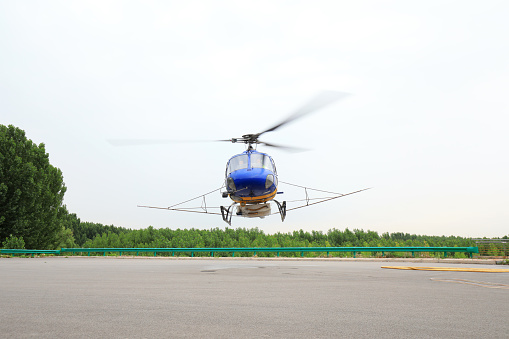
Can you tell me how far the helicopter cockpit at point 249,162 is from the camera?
19.2 m

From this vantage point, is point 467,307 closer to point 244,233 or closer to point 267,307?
→ point 267,307

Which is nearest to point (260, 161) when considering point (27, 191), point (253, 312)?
point (253, 312)

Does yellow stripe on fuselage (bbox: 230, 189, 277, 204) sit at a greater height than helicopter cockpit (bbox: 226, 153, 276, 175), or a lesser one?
lesser

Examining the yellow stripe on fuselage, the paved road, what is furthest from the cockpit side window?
the paved road

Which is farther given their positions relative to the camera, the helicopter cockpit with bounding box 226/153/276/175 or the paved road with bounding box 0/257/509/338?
the helicopter cockpit with bounding box 226/153/276/175

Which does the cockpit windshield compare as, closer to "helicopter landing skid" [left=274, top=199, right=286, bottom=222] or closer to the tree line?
"helicopter landing skid" [left=274, top=199, right=286, bottom=222]

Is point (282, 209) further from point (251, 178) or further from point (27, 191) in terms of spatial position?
point (27, 191)

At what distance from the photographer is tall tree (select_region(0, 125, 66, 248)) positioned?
124 feet

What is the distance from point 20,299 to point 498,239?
2313 centimetres

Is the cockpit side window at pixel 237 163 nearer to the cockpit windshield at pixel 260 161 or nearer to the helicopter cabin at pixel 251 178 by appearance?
the helicopter cabin at pixel 251 178

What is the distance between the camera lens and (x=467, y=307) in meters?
6.38

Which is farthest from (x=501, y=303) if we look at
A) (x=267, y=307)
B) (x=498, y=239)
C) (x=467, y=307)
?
(x=498, y=239)

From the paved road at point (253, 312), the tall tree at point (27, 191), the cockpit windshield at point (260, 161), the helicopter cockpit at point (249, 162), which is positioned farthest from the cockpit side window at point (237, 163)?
the tall tree at point (27, 191)

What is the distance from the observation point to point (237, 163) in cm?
1959
